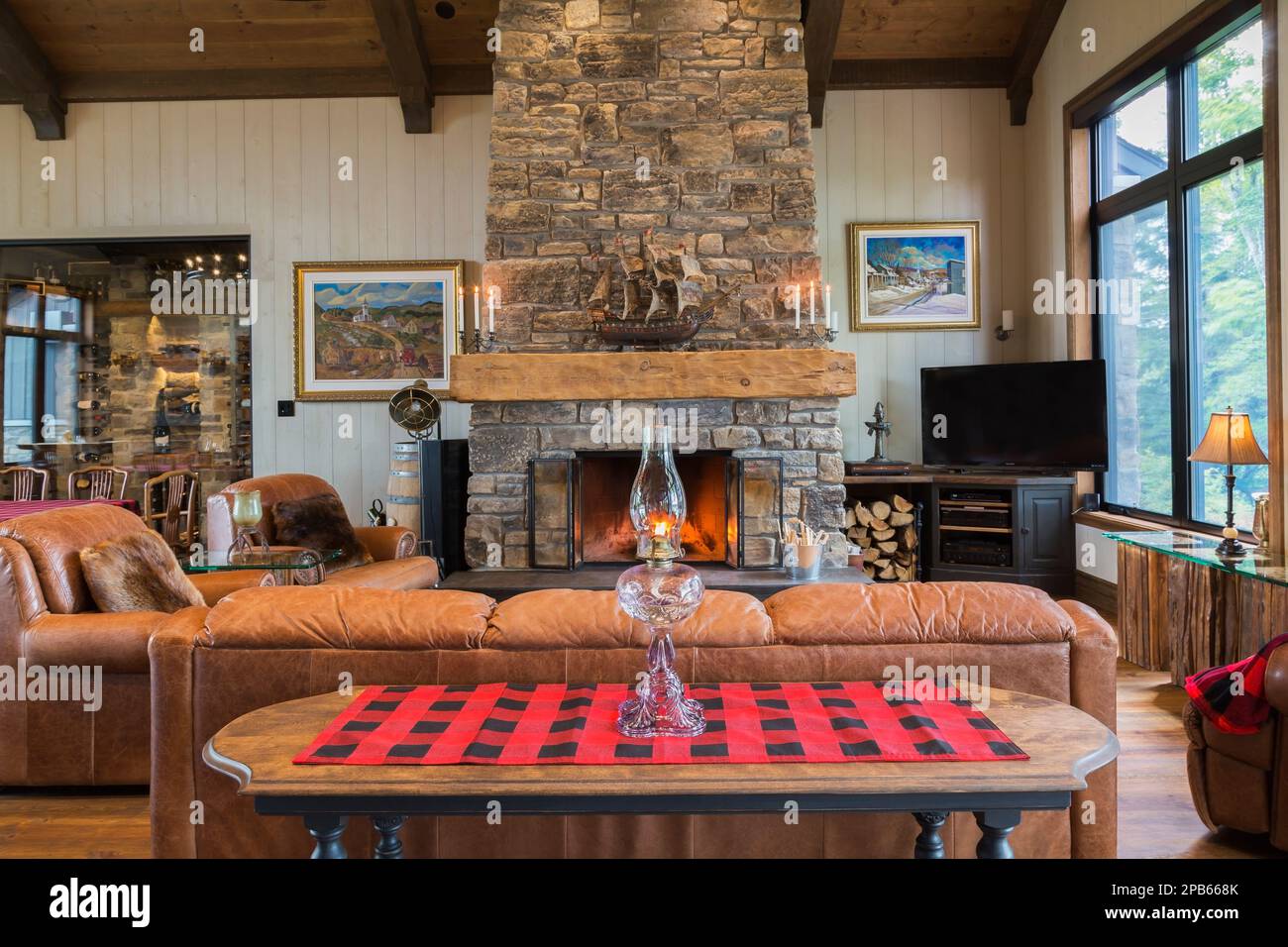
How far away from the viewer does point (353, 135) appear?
6.38 meters

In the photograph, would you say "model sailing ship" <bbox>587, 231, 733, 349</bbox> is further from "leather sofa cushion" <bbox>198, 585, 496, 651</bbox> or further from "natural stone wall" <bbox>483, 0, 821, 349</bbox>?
"leather sofa cushion" <bbox>198, 585, 496, 651</bbox>

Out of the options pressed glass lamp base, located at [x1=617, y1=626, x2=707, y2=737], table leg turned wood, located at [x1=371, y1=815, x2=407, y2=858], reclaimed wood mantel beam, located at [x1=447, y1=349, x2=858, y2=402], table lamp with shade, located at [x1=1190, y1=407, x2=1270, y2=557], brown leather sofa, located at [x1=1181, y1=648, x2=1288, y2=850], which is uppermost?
reclaimed wood mantel beam, located at [x1=447, y1=349, x2=858, y2=402]

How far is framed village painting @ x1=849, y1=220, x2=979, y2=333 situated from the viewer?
6.33 metres

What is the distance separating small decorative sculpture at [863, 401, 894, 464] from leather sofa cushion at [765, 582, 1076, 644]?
13.7 ft

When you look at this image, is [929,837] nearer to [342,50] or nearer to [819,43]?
[819,43]

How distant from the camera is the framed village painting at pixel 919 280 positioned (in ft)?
20.8

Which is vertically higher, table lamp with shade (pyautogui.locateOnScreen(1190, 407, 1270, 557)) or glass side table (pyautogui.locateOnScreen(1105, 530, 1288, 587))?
table lamp with shade (pyautogui.locateOnScreen(1190, 407, 1270, 557))

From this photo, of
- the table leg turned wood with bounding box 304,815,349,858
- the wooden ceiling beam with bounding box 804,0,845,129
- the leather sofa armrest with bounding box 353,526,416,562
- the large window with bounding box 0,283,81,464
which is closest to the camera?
the table leg turned wood with bounding box 304,815,349,858

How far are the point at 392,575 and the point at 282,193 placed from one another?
11.8 feet

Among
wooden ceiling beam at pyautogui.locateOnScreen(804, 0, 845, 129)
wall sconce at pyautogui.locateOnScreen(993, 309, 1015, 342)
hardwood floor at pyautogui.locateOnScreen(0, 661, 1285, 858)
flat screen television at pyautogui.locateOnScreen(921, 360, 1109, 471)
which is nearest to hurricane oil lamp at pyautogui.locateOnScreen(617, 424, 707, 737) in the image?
hardwood floor at pyautogui.locateOnScreen(0, 661, 1285, 858)

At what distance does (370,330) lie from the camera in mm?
6387
